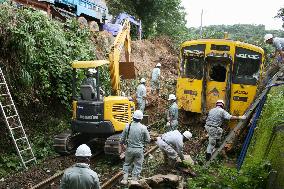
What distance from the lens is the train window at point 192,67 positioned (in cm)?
1427

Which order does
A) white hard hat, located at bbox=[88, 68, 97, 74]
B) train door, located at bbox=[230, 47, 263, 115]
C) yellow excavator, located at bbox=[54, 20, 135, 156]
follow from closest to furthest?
yellow excavator, located at bbox=[54, 20, 135, 156], white hard hat, located at bbox=[88, 68, 97, 74], train door, located at bbox=[230, 47, 263, 115]

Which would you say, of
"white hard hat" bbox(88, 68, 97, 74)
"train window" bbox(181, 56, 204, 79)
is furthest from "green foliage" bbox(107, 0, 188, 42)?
"white hard hat" bbox(88, 68, 97, 74)

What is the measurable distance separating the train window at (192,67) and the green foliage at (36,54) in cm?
409

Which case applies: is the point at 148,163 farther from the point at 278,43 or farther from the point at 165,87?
the point at 165,87

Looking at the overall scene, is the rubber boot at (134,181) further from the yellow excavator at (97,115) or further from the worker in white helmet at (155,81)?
the worker in white helmet at (155,81)

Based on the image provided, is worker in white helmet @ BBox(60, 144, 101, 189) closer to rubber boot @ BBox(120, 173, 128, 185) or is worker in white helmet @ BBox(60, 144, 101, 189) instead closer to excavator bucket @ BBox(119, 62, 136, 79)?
rubber boot @ BBox(120, 173, 128, 185)

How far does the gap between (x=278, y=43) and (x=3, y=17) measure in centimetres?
827

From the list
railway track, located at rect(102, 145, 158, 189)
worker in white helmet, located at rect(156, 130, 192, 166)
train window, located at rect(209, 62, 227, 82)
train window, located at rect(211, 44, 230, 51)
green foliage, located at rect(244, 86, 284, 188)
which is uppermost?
train window, located at rect(211, 44, 230, 51)

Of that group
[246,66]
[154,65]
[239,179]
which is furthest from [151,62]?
[239,179]

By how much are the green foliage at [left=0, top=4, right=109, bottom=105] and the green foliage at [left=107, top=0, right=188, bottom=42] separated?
1431 centimetres

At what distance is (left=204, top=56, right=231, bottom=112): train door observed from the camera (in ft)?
45.5

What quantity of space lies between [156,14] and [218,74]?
55.5ft

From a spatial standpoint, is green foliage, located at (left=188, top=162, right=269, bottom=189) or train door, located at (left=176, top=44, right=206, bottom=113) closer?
green foliage, located at (left=188, top=162, right=269, bottom=189)

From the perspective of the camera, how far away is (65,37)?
16.2 metres
